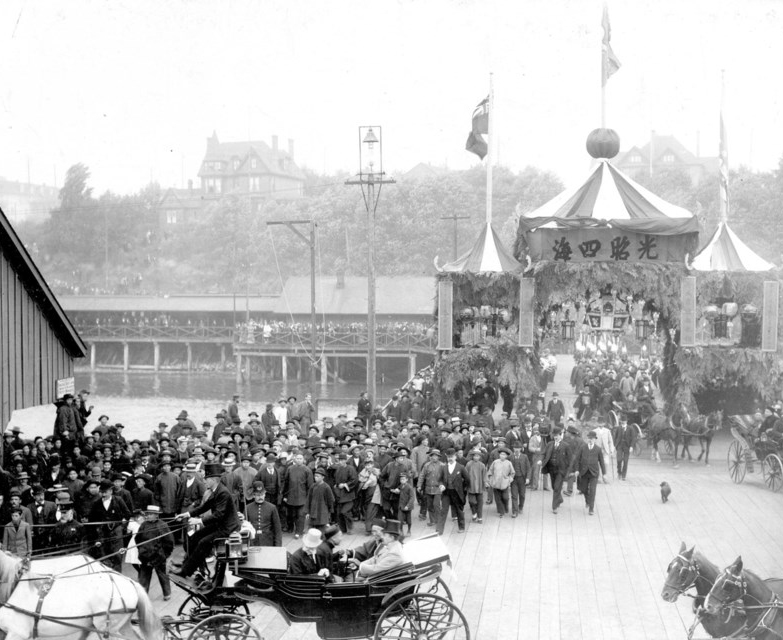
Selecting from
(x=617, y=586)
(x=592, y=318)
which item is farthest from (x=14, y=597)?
(x=592, y=318)

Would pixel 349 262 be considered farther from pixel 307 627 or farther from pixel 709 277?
pixel 307 627

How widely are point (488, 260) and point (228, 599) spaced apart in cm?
1628

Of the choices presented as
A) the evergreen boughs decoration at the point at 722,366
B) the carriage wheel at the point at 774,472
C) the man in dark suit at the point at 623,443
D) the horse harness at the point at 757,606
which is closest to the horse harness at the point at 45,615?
the horse harness at the point at 757,606

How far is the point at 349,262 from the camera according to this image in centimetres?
6975

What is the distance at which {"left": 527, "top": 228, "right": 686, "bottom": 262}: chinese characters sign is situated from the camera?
70.8 ft

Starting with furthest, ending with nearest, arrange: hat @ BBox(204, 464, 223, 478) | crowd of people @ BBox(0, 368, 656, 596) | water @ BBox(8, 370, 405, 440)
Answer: water @ BBox(8, 370, 405, 440), hat @ BBox(204, 464, 223, 478), crowd of people @ BBox(0, 368, 656, 596)

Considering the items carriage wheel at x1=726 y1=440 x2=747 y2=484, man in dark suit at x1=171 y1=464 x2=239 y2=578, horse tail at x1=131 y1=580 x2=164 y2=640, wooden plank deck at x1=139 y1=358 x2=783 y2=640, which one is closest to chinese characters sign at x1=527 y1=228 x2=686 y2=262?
carriage wheel at x1=726 y1=440 x2=747 y2=484

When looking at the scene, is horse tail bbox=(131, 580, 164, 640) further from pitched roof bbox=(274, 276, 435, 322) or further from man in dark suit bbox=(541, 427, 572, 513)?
pitched roof bbox=(274, 276, 435, 322)

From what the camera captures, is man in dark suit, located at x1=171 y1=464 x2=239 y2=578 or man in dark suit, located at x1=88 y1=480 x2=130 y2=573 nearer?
man in dark suit, located at x1=171 y1=464 x2=239 y2=578

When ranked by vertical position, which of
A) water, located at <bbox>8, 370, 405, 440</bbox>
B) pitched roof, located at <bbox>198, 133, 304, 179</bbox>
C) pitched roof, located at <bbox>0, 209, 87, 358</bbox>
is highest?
pitched roof, located at <bbox>198, 133, 304, 179</bbox>

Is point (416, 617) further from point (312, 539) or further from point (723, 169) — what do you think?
point (723, 169)

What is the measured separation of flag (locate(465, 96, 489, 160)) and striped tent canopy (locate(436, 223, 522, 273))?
2.48 m

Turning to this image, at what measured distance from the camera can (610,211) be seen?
21.9 meters

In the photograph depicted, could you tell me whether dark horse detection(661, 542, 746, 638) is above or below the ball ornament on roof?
below
